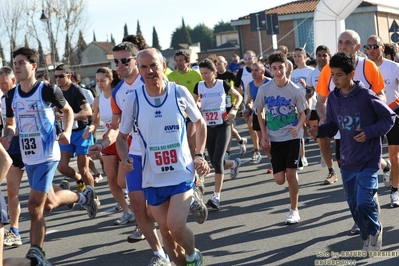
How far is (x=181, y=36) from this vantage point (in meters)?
157

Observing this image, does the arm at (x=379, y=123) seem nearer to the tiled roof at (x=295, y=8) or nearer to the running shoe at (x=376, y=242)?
the running shoe at (x=376, y=242)

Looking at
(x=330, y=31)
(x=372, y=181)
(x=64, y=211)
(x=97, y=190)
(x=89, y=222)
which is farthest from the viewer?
(x=330, y=31)

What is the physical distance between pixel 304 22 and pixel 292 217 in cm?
5002

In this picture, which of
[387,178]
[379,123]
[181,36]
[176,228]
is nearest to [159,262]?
[176,228]

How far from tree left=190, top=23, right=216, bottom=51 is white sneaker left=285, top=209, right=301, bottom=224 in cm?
14841

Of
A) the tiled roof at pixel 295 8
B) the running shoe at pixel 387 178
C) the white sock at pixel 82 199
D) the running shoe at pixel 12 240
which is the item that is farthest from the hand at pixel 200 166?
the tiled roof at pixel 295 8

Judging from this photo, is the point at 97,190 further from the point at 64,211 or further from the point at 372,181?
the point at 372,181

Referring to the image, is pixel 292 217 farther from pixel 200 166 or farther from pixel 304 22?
pixel 304 22

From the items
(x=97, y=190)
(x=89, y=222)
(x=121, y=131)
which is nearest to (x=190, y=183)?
(x=121, y=131)

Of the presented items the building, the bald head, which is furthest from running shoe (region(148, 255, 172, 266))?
the building

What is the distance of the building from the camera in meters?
54.2

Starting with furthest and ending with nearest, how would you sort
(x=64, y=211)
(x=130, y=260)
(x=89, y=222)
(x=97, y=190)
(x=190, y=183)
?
1. (x=97, y=190)
2. (x=64, y=211)
3. (x=89, y=222)
4. (x=130, y=260)
5. (x=190, y=183)

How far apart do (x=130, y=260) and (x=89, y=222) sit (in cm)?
265

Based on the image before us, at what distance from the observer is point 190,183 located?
6262 millimetres
